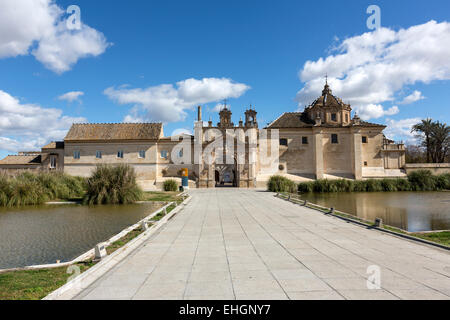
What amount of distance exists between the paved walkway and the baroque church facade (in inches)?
1046

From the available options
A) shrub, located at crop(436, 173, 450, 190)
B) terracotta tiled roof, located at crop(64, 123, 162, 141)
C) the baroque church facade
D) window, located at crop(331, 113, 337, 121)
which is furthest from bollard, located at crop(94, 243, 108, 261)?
window, located at crop(331, 113, 337, 121)

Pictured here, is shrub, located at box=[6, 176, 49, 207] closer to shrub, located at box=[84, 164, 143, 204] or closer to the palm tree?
shrub, located at box=[84, 164, 143, 204]

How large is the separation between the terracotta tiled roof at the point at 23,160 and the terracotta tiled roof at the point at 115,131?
190 inches

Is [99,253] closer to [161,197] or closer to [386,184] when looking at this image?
[161,197]

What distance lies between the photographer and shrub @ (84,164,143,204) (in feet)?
58.5

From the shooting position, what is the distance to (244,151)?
Answer: 3472 cm

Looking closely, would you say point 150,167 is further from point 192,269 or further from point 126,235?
point 192,269

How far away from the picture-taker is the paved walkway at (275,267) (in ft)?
12.8

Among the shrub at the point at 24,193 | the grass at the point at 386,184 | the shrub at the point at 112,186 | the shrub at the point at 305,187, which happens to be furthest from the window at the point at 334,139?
the shrub at the point at 24,193

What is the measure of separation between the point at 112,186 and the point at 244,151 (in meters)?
19.2

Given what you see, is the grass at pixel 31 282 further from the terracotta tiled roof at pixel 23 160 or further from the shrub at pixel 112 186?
the terracotta tiled roof at pixel 23 160

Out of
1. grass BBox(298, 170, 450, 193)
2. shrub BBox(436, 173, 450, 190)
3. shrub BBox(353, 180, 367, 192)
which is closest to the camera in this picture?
grass BBox(298, 170, 450, 193)
